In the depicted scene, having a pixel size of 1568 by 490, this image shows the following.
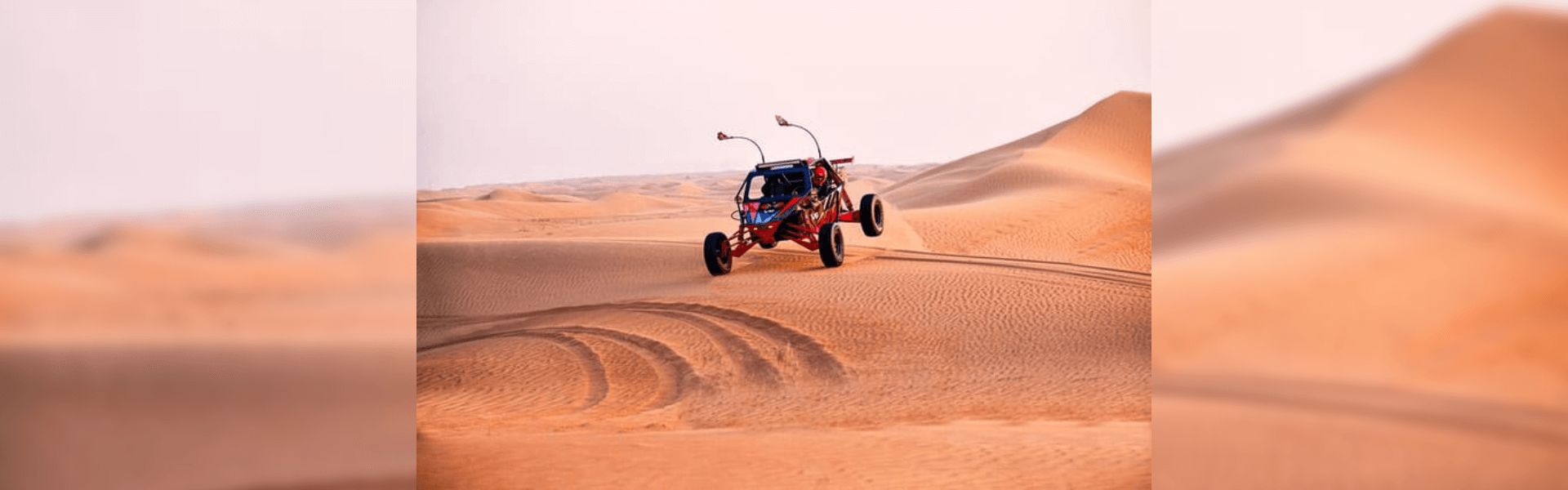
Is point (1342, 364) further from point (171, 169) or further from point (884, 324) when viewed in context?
point (884, 324)

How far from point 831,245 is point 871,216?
650mm

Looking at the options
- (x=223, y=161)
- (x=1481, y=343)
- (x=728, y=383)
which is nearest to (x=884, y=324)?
(x=728, y=383)

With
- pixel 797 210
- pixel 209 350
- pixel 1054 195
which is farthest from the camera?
pixel 1054 195

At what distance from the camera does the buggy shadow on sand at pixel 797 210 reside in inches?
448

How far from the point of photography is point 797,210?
446 inches

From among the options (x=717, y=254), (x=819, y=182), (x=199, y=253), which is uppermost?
(x=819, y=182)

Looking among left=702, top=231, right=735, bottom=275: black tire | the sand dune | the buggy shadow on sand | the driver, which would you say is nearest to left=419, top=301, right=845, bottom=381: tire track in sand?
left=702, top=231, right=735, bottom=275: black tire

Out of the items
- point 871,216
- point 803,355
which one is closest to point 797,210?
point 871,216

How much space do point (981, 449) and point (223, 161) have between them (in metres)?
3.65

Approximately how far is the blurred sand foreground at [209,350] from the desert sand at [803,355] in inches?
54.9

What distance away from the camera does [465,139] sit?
64.5ft

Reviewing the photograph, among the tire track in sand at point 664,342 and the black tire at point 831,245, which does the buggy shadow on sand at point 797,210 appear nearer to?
the black tire at point 831,245

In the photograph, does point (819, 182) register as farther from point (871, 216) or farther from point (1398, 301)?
point (1398, 301)

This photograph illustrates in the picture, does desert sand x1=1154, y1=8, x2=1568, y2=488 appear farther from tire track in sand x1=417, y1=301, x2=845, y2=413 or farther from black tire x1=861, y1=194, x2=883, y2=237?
black tire x1=861, y1=194, x2=883, y2=237
